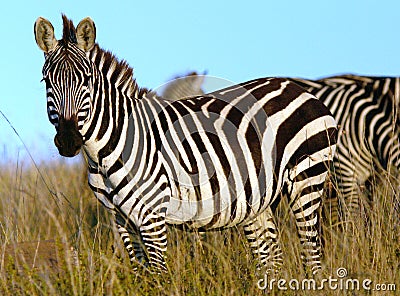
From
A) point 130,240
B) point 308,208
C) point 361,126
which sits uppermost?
point 361,126

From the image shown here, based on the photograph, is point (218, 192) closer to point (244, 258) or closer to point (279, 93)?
point (244, 258)

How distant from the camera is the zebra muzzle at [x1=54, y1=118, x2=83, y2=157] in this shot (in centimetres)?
447

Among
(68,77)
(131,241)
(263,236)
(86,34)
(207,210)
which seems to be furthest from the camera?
(263,236)

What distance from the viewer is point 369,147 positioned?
8477 mm

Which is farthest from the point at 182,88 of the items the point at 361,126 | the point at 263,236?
the point at 263,236

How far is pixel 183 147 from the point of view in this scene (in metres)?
5.16

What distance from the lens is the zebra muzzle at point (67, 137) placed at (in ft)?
14.7

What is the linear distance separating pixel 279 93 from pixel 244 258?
1478mm

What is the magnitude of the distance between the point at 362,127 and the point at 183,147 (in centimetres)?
411

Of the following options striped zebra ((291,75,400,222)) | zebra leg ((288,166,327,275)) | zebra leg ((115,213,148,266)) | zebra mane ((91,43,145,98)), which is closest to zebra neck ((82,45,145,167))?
zebra mane ((91,43,145,98))

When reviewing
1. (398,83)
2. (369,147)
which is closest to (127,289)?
(369,147)

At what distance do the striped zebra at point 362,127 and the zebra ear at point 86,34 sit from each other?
411cm

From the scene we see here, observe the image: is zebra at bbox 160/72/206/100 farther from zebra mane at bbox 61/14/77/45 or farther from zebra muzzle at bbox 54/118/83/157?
zebra muzzle at bbox 54/118/83/157

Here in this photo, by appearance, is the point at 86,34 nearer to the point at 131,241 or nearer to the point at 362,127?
the point at 131,241
